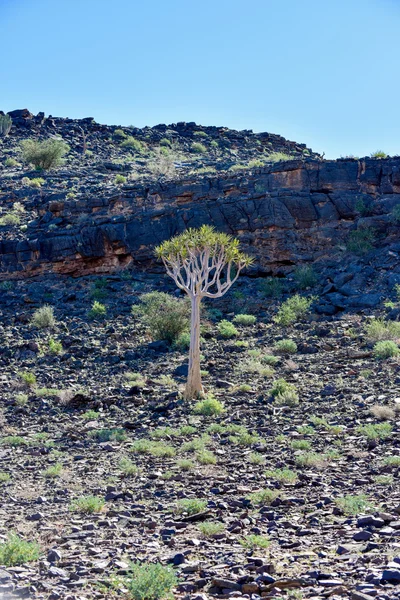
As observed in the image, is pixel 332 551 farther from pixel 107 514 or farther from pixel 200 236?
pixel 200 236

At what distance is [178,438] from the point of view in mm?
14266

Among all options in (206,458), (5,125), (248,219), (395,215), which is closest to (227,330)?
(248,219)

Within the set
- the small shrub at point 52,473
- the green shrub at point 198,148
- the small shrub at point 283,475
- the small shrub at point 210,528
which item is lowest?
the small shrub at point 52,473

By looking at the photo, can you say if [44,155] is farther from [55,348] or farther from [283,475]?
[283,475]

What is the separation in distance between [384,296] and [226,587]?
2067cm

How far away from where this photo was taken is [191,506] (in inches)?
363

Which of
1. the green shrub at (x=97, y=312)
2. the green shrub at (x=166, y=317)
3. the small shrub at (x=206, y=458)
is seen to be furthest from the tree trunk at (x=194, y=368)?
the green shrub at (x=97, y=312)

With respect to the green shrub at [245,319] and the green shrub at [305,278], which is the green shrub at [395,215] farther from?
the green shrub at [245,319]

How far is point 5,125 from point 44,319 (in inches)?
1350

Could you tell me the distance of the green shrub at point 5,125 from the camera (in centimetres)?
5484

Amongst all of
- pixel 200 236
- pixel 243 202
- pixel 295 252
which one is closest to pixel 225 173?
pixel 243 202

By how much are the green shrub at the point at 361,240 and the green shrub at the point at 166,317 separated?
321 inches

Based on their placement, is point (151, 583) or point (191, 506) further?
point (191, 506)

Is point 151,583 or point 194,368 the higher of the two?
point 194,368
